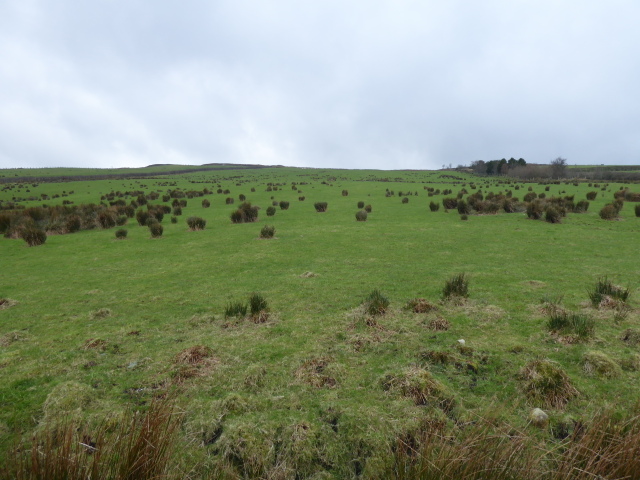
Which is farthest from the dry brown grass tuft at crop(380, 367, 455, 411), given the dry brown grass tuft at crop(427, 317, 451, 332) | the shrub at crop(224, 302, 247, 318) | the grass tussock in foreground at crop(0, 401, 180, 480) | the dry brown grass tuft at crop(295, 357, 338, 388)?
the shrub at crop(224, 302, 247, 318)

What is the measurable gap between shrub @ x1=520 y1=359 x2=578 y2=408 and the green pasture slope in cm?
11

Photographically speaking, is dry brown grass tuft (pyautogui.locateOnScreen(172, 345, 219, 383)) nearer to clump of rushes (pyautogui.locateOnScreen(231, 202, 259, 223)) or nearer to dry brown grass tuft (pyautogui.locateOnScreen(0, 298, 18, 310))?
dry brown grass tuft (pyautogui.locateOnScreen(0, 298, 18, 310))

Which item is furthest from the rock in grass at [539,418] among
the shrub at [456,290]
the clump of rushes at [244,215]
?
the clump of rushes at [244,215]

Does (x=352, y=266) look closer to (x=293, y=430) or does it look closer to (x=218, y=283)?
(x=218, y=283)

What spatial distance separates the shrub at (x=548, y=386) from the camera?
4.42m

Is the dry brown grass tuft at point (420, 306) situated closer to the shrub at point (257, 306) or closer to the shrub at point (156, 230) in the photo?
the shrub at point (257, 306)

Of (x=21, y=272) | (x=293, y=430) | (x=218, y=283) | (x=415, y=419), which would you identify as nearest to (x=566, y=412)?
(x=415, y=419)

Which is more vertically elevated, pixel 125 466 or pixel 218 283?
pixel 125 466

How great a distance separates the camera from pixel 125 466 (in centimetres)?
267

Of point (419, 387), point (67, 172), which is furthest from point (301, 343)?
point (67, 172)

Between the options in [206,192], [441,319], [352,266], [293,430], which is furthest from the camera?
[206,192]

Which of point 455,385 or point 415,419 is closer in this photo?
point 415,419

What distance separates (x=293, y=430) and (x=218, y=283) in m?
8.15

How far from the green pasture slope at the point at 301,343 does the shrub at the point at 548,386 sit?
4.4 inches
